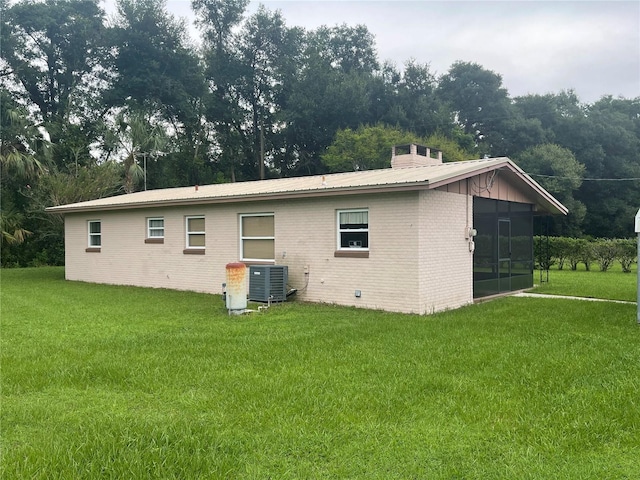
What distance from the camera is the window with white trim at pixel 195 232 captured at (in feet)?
47.8

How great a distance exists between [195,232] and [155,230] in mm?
1846

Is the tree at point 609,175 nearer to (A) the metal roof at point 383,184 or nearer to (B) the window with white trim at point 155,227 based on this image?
(A) the metal roof at point 383,184

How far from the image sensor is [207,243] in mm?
14227

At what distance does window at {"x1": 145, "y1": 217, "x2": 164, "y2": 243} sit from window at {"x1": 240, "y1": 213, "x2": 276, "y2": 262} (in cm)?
324

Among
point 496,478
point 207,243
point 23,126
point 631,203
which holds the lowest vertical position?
point 496,478

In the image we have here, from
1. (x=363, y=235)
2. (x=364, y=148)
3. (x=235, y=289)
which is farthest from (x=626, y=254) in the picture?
(x=235, y=289)

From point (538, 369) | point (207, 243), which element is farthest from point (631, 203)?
point (538, 369)

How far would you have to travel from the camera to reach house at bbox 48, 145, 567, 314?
34.9 feet

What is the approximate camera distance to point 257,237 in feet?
43.5

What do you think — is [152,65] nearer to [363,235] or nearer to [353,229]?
[353,229]

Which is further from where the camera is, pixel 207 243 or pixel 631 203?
pixel 631 203

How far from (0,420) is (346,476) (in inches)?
118

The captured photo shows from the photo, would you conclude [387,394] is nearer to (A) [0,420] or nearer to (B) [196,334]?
(A) [0,420]

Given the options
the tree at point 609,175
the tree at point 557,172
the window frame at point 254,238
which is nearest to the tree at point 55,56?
the window frame at point 254,238
